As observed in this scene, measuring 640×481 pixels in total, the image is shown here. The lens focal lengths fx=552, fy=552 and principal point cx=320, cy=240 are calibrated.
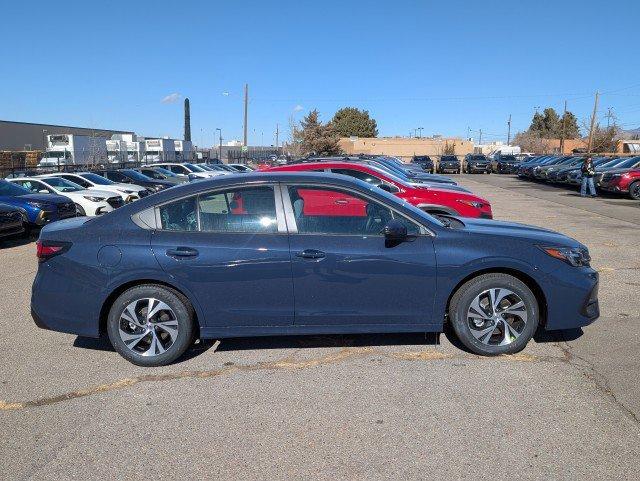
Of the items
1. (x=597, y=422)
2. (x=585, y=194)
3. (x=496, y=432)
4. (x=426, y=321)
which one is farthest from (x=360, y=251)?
(x=585, y=194)

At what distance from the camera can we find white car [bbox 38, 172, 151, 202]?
Answer: 1689cm

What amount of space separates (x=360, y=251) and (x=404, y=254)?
37 centimetres

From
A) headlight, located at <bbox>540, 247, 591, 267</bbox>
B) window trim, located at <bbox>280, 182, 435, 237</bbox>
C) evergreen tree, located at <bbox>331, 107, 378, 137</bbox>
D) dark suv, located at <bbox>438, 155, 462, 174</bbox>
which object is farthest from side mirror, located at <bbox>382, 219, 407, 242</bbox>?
Answer: evergreen tree, located at <bbox>331, 107, 378, 137</bbox>

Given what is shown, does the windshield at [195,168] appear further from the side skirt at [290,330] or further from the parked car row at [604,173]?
the side skirt at [290,330]

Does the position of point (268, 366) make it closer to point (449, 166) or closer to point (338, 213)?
point (338, 213)

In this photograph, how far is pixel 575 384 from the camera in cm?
420

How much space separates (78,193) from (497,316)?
13359 mm

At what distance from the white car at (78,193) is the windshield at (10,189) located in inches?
25.1

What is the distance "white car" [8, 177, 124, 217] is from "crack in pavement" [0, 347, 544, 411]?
1108cm

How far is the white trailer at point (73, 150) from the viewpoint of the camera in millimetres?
43281

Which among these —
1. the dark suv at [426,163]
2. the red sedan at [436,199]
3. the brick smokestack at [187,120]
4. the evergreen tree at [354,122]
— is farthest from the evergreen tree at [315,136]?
the red sedan at [436,199]

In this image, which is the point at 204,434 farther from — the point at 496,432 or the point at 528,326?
the point at 528,326

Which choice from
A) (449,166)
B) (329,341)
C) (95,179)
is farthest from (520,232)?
(449,166)

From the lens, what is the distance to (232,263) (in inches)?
178
